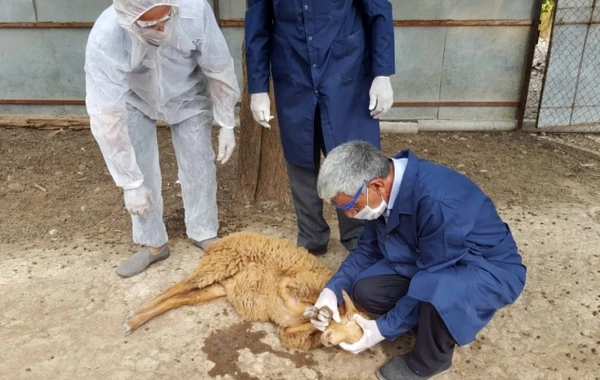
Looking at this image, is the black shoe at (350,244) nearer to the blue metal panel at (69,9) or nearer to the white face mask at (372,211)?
the white face mask at (372,211)

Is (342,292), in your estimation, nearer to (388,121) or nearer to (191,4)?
(191,4)

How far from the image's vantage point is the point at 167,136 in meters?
5.33

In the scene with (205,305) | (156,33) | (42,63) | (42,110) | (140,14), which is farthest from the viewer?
(42,110)

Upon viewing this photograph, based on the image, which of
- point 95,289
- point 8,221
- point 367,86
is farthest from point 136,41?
point 8,221

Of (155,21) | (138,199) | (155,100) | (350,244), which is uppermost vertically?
(155,21)

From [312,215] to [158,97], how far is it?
107 centimetres

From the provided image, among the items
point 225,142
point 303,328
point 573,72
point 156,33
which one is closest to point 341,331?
point 303,328

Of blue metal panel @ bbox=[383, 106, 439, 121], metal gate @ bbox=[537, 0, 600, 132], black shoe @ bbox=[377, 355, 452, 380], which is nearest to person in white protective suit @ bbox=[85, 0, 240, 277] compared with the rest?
black shoe @ bbox=[377, 355, 452, 380]

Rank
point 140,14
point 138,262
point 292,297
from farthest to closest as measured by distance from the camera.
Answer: point 138,262, point 292,297, point 140,14

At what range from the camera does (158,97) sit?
2723 mm

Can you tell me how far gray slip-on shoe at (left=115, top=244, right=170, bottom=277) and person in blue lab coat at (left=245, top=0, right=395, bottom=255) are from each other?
3.34 ft

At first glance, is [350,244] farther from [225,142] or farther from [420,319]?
[420,319]

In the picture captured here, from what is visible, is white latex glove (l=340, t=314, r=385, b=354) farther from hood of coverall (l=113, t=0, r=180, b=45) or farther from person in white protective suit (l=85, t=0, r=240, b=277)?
hood of coverall (l=113, t=0, r=180, b=45)

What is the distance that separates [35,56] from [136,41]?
374 cm
